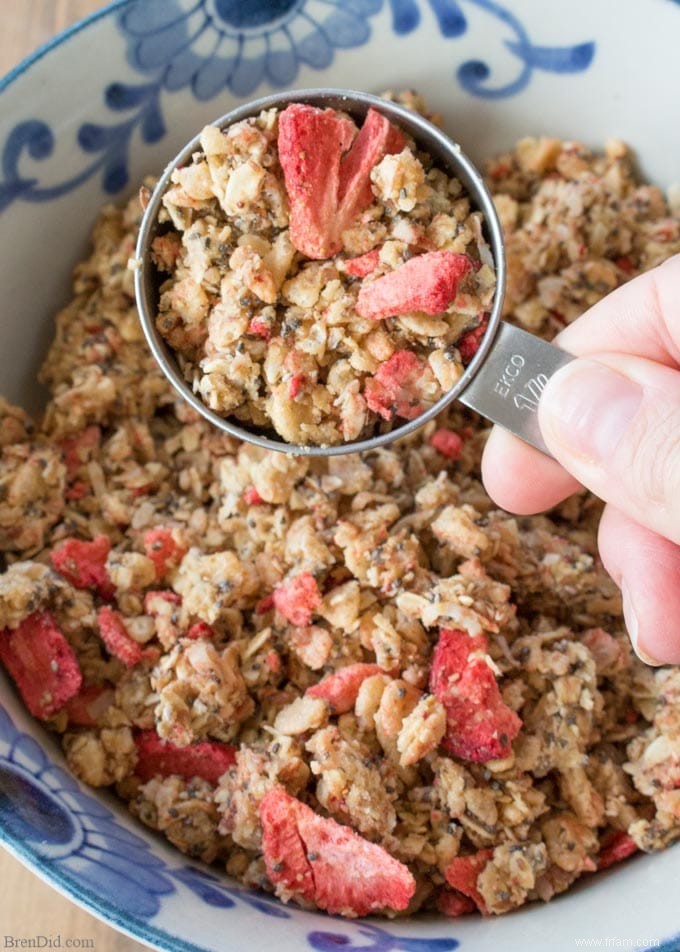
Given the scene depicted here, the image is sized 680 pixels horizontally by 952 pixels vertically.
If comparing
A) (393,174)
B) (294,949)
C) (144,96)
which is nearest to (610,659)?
(294,949)

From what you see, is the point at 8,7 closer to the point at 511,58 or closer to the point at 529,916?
the point at 511,58

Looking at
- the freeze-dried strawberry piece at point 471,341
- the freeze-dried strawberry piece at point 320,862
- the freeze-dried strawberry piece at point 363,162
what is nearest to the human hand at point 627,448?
the freeze-dried strawberry piece at point 471,341

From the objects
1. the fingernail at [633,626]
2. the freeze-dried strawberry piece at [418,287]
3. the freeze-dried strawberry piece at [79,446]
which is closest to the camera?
the freeze-dried strawberry piece at [418,287]

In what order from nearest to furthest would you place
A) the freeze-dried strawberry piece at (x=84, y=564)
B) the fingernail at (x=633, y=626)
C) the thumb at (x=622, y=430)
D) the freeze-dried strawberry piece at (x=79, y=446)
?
the thumb at (x=622, y=430)
the fingernail at (x=633, y=626)
the freeze-dried strawberry piece at (x=84, y=564)
the freeze-dried strawberry piece at (x=79, y=446)

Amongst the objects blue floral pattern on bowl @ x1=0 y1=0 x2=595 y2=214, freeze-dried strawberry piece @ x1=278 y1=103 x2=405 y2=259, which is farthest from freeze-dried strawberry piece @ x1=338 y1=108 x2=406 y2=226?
blue floral pattern on bowl @ x1=0 y1=0 x2=595 y2=214

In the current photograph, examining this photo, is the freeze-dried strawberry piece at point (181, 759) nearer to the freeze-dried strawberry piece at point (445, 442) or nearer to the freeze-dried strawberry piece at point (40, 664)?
the freeze-dried strawberry piece at point (40, 664)

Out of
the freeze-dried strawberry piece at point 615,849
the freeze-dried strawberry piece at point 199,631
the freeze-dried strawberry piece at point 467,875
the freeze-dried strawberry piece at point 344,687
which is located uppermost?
the freeze-dried strawberry piece at point 199,631

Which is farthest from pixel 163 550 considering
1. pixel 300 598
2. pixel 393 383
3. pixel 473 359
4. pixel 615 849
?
pixel 615 849
